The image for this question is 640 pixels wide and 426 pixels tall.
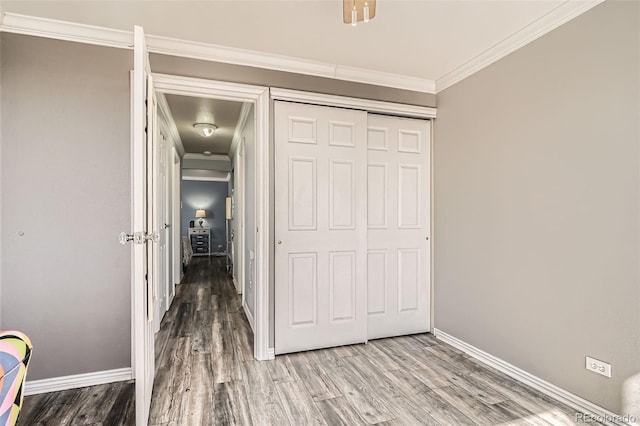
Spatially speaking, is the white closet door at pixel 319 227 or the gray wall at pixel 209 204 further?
the gray wall at pixel 209 204

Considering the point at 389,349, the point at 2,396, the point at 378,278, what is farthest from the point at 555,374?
the point at 2,396

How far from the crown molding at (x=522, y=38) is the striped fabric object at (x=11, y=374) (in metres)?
3.05

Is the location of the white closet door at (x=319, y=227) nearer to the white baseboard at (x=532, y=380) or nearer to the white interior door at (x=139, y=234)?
the white baseboard at (x=532, y=380)

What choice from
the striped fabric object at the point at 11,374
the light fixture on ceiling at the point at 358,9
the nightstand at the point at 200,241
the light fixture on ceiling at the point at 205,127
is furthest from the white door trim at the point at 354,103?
the nightstand at the point at 200,241

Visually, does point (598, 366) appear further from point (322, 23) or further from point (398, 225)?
point (322, 23)

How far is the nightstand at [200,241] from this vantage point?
9.51 m

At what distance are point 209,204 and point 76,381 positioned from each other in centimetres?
814

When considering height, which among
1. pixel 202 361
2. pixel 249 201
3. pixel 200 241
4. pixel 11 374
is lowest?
pixel 202 361

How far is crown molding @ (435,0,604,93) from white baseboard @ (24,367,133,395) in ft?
11.7

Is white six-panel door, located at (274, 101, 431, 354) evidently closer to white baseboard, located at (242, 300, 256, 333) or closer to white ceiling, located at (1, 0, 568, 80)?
white ceiling, located at (1, 0, 568, 80)

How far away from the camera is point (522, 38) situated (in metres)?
2.29

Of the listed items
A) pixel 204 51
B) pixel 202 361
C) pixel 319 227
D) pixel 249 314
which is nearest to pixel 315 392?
pixel 202 361

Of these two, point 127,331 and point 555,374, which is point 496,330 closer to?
point 555,374

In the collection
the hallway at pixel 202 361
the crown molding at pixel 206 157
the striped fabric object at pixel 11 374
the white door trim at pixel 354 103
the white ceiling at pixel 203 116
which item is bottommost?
the hallway at pixel 202 361
